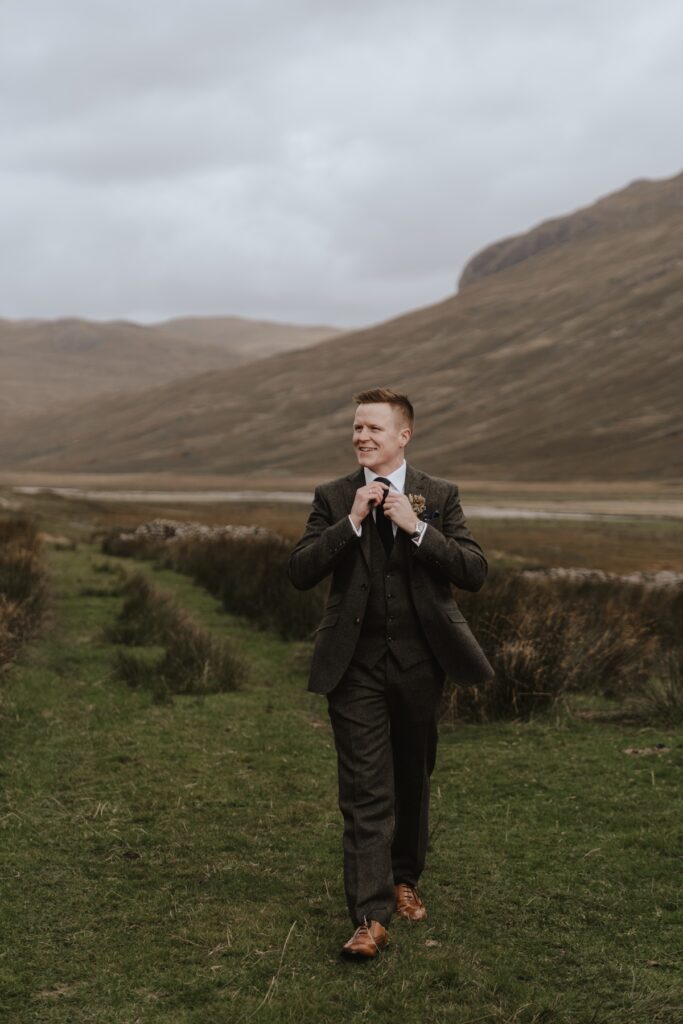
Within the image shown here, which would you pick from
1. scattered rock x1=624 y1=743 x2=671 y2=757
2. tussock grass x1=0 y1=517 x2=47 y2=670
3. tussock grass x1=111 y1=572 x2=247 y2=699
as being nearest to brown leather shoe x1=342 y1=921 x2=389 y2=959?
scattered rock x1=624 y1=743 x2=671 y2=757

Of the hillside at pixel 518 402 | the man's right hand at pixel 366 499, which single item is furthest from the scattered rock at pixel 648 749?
the hillside at pixel 518 402

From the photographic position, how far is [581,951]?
453cm

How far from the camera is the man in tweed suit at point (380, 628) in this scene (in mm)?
4473

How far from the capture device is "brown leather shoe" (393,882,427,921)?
4.77m

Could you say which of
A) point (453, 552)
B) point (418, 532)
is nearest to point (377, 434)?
point (418, 532)

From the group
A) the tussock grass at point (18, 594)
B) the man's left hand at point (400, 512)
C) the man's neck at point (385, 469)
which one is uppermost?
the man's neck at point (385, 469)

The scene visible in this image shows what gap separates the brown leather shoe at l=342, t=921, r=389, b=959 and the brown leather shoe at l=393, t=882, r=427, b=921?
1.13 feet

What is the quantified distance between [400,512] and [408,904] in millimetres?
1789

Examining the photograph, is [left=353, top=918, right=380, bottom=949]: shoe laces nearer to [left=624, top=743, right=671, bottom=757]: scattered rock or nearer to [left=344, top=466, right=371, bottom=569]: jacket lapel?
[left=344, top=466, right=371, bottom=569]: jacket lapel

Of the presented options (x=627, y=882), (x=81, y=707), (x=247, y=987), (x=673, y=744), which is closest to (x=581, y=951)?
(x=627, y=882)

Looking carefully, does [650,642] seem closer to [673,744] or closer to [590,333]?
[673,744]

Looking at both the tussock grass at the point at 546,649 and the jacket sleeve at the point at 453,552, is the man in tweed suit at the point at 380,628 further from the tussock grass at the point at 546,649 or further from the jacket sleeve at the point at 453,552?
the tussock grass at the point at 546,649

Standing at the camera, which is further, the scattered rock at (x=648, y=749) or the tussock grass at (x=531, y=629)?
the tussock grass at (x=531, y=629)

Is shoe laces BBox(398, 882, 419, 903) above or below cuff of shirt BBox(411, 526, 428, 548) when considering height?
below
